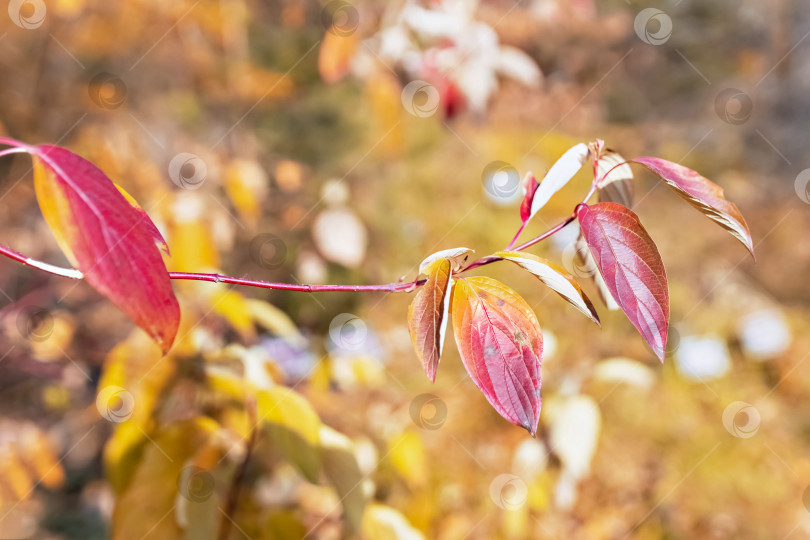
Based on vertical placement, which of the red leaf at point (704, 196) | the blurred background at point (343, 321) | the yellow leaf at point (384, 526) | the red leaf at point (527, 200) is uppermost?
the red leaf at point (704, 196)

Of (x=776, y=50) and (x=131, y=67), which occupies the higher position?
(x=776, y=50)

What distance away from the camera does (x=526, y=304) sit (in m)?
0.31

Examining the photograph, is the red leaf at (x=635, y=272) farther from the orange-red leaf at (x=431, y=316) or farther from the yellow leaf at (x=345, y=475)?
the yellow leaf at (x=345, y=475)

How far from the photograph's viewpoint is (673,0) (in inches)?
112

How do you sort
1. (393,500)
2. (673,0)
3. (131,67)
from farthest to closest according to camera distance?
(673,0)
(131,67)
(393,500)

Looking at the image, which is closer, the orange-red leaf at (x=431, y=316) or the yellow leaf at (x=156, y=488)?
the orange-red leaf at (x=431, y=316)

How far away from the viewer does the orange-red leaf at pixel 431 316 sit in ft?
0.96

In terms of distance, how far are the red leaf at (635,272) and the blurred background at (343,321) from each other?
11.5 inches

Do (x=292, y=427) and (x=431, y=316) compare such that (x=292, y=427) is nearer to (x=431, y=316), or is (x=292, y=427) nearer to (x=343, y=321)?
(x=431, y=316)

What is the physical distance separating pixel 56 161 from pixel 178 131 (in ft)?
5.58

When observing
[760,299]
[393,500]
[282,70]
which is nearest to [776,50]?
[760,299]

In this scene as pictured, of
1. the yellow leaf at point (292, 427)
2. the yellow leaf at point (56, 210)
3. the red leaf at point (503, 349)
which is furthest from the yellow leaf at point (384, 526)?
the yellow leaf at point (56, 210)

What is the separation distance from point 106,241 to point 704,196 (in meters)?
0.29

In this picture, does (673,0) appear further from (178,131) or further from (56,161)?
(56,161)
